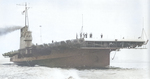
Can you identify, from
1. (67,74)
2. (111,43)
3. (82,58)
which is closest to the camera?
(67,74)

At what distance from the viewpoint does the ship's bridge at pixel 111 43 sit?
138 ft

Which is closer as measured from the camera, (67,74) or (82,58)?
(67,74)

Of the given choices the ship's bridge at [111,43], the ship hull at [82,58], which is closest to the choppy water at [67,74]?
the ship's bridge at [111,43]

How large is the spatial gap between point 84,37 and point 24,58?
14.3 m

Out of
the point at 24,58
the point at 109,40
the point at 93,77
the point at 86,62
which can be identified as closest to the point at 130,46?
the point at 109,40

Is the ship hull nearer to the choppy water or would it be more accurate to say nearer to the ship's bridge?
the ship's bridge

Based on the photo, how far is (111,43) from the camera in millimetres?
42781

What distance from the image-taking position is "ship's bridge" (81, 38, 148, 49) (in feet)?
138

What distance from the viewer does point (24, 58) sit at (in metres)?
53.6

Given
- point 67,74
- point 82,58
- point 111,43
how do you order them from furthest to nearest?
point 82,58, point 111,43, point 67,74

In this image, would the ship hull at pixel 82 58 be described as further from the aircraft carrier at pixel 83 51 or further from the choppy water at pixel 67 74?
the choppy water at pixel 67 74

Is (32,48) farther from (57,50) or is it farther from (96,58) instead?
(96,58)

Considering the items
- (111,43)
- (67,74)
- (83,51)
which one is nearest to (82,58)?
(83,51)

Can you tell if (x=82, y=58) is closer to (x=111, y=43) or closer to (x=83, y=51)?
(x=83, y=51)
